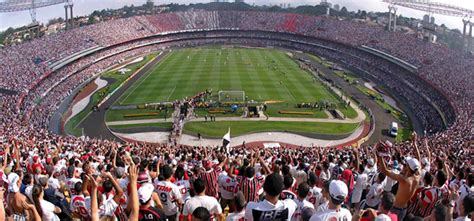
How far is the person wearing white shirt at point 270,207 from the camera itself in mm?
6434

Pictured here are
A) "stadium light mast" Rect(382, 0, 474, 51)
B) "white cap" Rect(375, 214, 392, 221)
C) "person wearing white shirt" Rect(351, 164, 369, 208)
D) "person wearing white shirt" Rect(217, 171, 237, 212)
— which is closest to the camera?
"white cap" Rect(375, 214, 392, 221)

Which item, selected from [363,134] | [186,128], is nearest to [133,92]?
[186,128]

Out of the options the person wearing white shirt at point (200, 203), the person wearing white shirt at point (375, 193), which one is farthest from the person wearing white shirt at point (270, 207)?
the person wearing white shirt at point (375, 193)

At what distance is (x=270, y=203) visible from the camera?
21.4ft

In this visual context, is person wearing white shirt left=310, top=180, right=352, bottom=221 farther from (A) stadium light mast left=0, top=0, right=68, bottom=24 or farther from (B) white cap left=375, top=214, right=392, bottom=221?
(A) stadium light mast left=0, top=0, right=68, bottom=24

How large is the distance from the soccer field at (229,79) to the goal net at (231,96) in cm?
86

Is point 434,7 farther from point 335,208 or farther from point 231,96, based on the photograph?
point 335,208

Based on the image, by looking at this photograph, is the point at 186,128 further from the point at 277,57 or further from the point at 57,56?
the point at 277,57

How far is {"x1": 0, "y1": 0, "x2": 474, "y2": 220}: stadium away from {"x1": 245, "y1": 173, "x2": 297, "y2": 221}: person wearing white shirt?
9.27ft

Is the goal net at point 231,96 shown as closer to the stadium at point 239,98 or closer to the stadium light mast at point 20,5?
the stadium at point 239,98

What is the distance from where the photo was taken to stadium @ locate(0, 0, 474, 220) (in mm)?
22159

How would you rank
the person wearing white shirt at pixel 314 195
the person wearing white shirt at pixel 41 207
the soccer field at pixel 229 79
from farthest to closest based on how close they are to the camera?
1. the soccer field at pixel 229 79
2. the person wearing white shirt at pixel 314 195
3. the person wearing white shirt at pixel 41 207

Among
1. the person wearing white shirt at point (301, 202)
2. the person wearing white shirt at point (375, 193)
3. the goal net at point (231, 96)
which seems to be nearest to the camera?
the person wearing white shirt at point (301, 202)

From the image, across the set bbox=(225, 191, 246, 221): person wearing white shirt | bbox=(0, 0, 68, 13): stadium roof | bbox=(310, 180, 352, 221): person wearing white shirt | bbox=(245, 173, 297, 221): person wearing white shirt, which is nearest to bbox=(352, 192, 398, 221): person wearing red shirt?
bbox=(310, 180, 352, 221): person wearing white shirt
